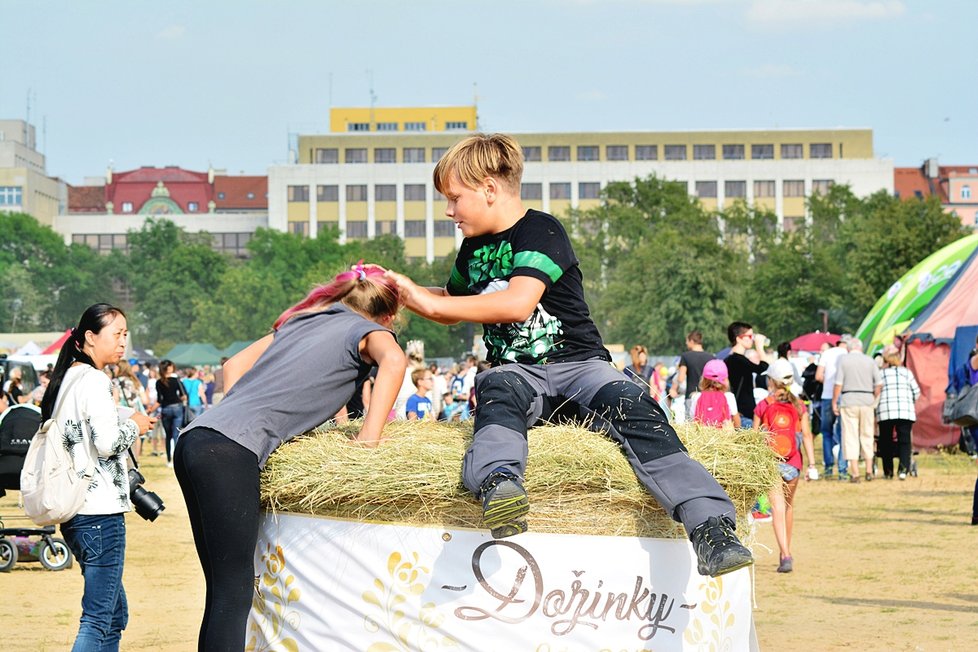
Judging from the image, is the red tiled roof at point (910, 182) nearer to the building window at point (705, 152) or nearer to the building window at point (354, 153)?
the building window at point (705, 152)

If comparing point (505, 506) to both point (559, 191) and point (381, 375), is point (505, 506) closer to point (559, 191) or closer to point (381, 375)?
point (381, 375)

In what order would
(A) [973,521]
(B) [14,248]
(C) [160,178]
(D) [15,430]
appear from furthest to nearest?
(C) [160,178], (B) [14,248], (A) [973,521], (D) [15,430]

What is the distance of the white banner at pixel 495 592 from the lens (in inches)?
195

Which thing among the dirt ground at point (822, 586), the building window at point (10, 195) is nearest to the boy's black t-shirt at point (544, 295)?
the dirt ground at point (822, 586)

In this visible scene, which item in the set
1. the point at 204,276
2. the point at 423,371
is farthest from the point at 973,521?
the point at 204,276

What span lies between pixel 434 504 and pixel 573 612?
61 centimetres

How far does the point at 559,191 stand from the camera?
125000 millimetres

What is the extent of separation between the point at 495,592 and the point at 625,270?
2801 inches

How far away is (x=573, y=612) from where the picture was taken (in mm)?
4961

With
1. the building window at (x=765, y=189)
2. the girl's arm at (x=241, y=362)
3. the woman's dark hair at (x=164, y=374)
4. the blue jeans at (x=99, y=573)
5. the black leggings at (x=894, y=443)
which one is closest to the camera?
the girl's arm at (x=241, y=362)

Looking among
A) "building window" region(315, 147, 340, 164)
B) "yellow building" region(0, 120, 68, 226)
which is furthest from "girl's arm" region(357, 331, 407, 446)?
"yellow building" region(0, 120, 68, 226)

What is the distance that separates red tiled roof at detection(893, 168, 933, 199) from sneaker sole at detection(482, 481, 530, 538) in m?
147

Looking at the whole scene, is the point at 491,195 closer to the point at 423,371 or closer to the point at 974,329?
the point at 423,371

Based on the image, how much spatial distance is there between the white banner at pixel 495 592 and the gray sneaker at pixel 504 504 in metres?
0.27
